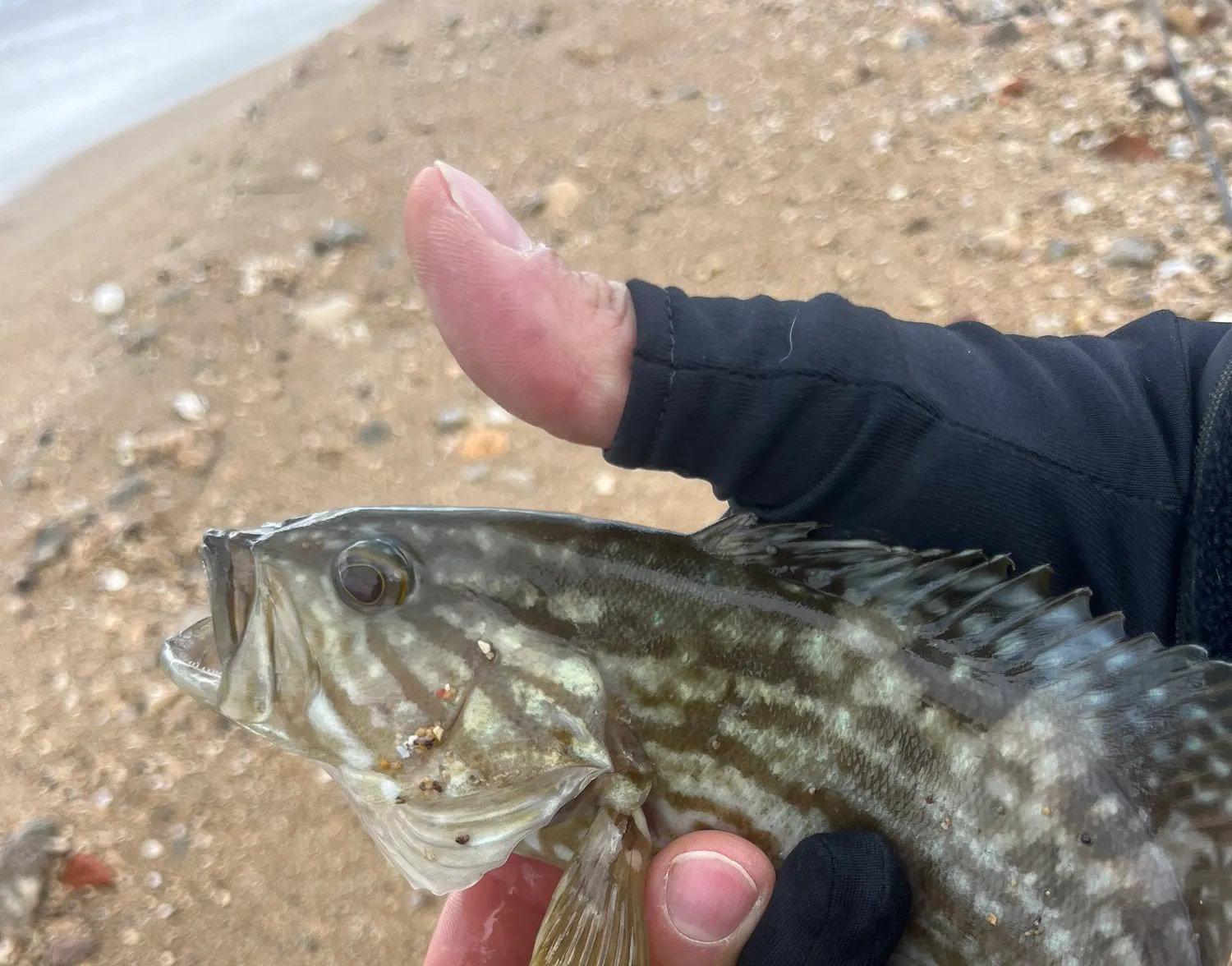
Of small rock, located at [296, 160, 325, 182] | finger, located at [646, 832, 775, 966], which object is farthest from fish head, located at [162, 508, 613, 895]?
small rock, located at [296, 160, 325, 182]

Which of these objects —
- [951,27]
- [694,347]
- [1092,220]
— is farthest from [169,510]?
[951,27]

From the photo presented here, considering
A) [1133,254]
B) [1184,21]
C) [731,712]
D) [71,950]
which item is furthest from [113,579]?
[1184,21]

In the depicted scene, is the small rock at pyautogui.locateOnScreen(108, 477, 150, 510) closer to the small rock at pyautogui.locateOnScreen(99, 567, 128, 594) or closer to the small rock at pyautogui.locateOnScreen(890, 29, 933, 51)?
the small rock at pyautogui.locateOnScreen(99, 567, 128, 594)

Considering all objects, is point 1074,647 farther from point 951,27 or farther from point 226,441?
point 951,27

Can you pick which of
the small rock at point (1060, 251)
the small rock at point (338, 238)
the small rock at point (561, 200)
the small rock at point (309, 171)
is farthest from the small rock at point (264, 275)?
the small rock at point (1060, 251)

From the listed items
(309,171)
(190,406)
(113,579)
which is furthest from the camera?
(309,171)

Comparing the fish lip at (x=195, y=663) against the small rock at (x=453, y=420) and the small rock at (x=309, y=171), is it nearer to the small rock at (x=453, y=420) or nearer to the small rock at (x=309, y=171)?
the small rock at (x=453, y=420)

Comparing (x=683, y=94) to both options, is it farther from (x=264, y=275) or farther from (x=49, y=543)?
(x=49, y=543)
